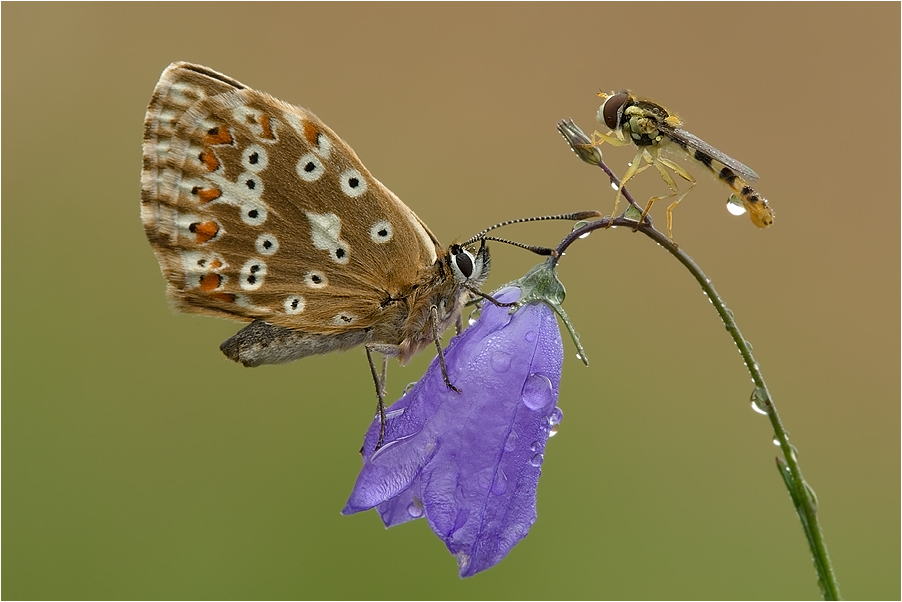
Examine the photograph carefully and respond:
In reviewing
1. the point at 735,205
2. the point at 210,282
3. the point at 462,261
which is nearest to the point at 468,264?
the point at 462,261

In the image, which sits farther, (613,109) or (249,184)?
(613,109)

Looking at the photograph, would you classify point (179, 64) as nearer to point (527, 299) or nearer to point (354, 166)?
point (354, 166)

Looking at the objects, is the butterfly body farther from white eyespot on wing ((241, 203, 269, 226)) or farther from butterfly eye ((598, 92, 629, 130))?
butterfly eye ((598, 92, 629, 130))

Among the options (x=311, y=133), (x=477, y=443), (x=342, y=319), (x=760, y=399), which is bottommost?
(x=477, y=443)

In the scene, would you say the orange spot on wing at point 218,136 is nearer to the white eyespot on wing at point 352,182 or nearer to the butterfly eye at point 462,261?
the white eyespot on wing at point 352,182

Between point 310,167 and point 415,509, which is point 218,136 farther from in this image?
point 415,509

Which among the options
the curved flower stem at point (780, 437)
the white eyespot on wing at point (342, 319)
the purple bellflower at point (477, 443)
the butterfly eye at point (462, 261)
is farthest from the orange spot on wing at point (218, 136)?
the curved flower stem at point (780, 437)

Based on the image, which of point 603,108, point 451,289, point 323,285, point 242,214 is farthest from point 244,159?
point 603,108

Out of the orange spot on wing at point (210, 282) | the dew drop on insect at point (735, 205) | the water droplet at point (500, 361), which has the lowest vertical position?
the water droplet at point (500, 361)
